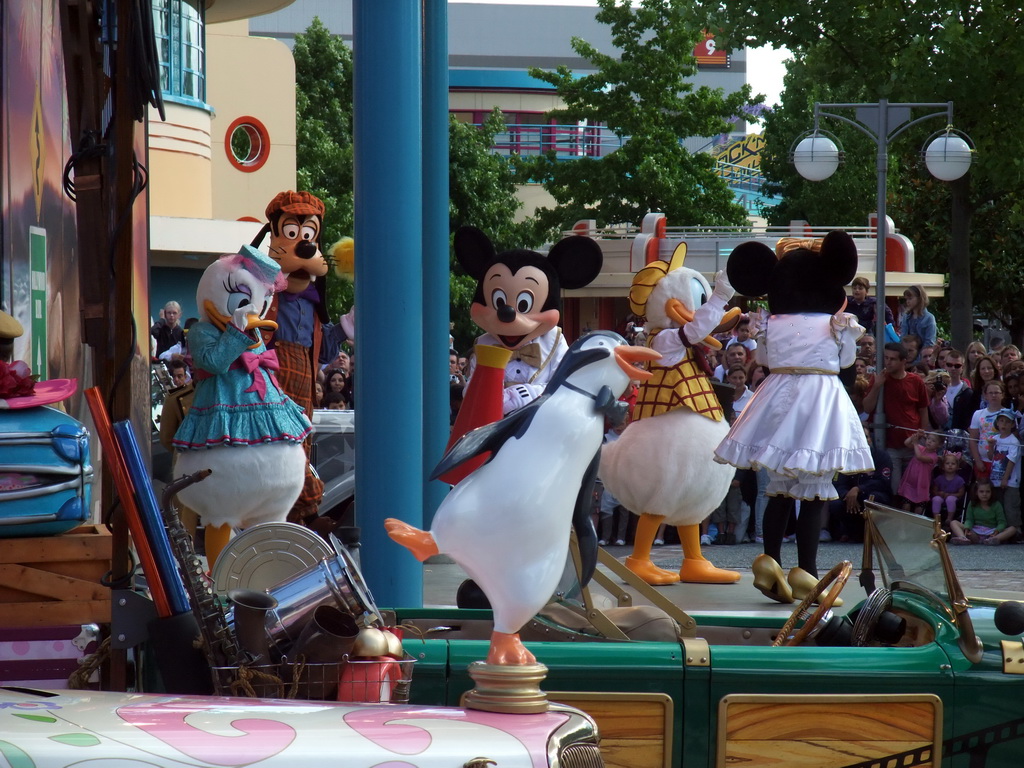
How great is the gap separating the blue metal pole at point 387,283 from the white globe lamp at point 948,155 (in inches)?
350

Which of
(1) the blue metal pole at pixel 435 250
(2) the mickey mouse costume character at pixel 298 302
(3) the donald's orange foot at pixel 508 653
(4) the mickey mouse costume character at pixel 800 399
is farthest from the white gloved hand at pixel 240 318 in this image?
(3) the donald's orange foot at pixel 508 653

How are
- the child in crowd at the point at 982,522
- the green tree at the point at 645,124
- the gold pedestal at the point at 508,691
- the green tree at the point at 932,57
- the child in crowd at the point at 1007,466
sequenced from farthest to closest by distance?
the green tree at the point at 645,124 → the green tree at the point at 932,57 → the child in crowd at the point at 982,522 → the child in crowd at the point at 1007,466 → the gold pedestal at the point at 508,691

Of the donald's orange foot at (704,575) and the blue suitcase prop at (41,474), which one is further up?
the blue suitcase prop at (41,474)

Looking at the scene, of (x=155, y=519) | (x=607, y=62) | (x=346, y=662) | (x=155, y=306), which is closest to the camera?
(x=346, y=662)

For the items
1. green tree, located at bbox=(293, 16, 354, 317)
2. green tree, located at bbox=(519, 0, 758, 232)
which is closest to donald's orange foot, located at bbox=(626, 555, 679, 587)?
green tree, located at bbox=(293, 16, 354, 317)

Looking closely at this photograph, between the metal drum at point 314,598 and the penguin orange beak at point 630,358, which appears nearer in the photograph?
the penguin orange beak at point 630,358

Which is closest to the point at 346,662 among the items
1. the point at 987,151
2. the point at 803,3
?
→ the point at 803,3

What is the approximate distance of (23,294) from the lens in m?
5.64

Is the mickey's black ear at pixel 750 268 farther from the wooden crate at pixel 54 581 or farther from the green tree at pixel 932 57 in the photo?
the green tree at pixel 932 57

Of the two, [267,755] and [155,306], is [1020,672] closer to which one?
[267,755]

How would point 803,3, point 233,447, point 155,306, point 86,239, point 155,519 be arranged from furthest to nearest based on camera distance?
point 155,306, point 803,3, point 233,447, point 86,239, point 155,519

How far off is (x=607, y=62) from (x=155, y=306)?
1049 cm

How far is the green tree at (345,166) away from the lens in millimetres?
23250

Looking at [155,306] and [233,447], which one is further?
[155,306]
